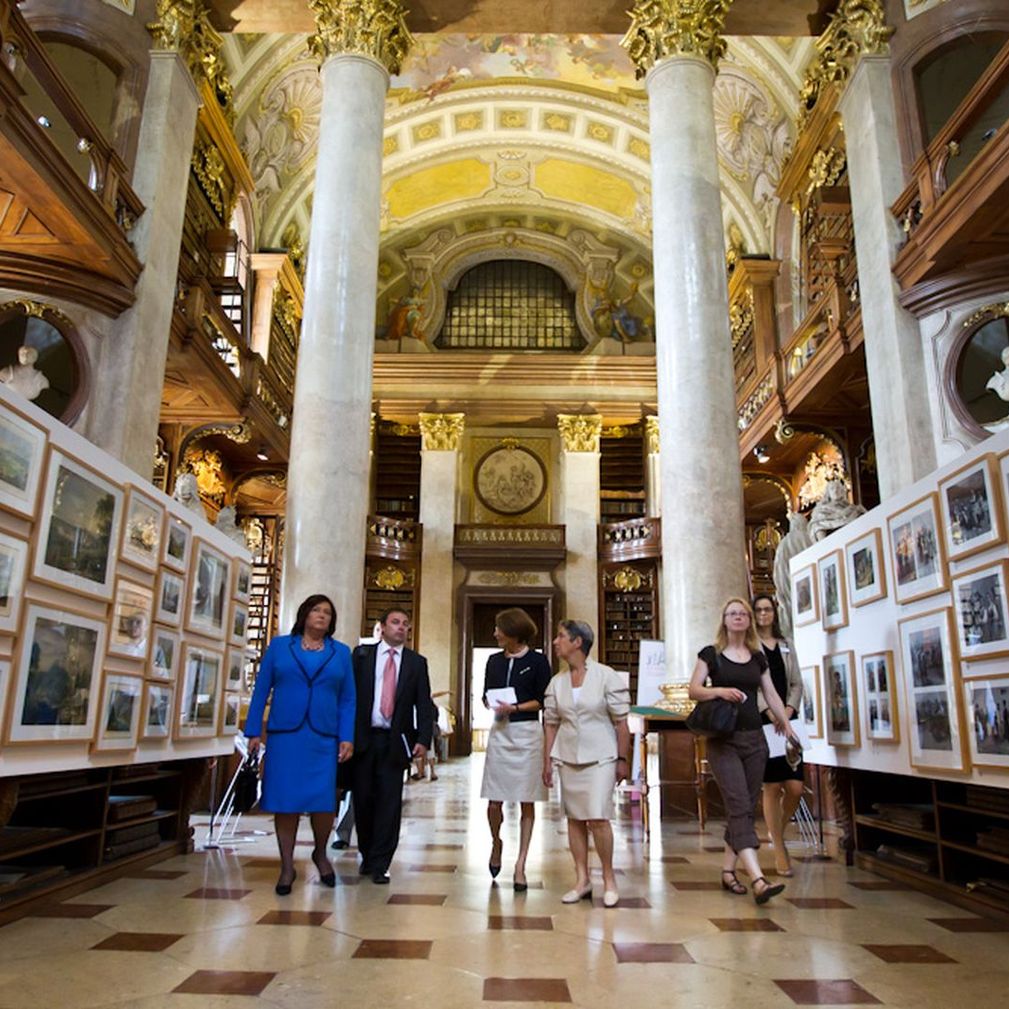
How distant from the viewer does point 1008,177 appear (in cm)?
689

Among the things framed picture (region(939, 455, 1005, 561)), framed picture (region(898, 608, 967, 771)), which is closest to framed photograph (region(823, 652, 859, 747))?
framed picture (region(898, 608, 967, 771))

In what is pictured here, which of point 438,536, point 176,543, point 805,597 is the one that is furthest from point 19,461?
point 438,536

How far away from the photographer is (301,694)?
4.21 metres

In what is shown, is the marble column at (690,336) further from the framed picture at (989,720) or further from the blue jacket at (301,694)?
the blue jacket at (301,694)

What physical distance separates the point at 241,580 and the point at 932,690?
4.10m

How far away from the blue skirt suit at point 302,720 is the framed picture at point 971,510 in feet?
9.18

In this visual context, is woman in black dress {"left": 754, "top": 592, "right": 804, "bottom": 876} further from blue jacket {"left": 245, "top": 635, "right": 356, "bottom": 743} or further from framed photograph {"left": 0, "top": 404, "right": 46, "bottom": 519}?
framed photograph {"left": 0, "top": 404, "right": 46, "bottom": 519}

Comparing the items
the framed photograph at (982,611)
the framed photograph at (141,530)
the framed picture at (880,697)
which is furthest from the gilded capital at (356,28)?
the framed photograph at (982,611)

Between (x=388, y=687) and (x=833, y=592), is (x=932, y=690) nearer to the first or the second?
(x=833, y=592)

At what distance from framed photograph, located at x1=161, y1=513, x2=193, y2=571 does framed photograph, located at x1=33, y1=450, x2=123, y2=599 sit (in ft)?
1.77

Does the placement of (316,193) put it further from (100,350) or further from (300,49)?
(300,49)

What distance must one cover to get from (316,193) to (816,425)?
7.51 metres

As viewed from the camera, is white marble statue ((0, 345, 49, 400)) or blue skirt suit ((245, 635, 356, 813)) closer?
blue skirt suit ((245, 635, 356, 813))

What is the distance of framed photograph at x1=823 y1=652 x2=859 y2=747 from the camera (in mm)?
4930
